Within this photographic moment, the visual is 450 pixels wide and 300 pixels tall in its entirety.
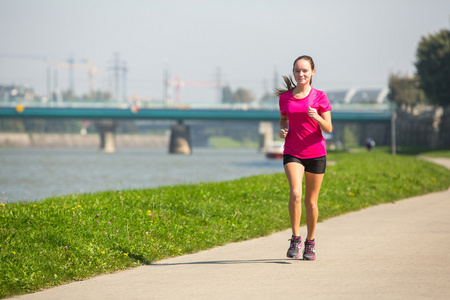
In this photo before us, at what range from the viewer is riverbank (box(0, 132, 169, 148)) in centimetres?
14650

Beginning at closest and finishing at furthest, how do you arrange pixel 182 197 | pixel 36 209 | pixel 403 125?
pixel 36 209 → pixel 182 197 → pixel 403 125

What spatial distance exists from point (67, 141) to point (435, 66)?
110908mm

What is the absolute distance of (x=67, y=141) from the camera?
157500 millimetres

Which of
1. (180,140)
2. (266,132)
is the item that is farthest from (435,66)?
(266,132)

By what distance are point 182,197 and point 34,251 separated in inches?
183

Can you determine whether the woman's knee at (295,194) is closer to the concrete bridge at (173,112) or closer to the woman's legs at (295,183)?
the woman's legs at (295,183)

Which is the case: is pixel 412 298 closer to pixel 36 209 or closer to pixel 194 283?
pixel 194 283

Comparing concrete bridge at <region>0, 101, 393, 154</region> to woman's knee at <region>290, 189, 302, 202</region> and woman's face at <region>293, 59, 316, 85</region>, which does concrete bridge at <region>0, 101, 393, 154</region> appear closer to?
woman's face at <region>293, 59, 316, 85</region>

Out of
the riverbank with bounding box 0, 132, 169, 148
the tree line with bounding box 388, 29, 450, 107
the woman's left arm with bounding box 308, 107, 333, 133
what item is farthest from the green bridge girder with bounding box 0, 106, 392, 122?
the woman's left arm with bounding box 308, 107, 333, 133

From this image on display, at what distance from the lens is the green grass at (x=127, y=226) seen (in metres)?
6.93

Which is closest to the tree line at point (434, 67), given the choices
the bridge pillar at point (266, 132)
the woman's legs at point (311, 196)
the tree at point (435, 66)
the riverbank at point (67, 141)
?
the tree at point (435, 66)

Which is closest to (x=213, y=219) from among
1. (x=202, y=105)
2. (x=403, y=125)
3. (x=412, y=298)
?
(x=412, y=298)

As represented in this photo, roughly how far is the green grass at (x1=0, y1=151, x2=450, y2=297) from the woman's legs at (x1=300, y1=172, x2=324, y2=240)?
1.60 metres

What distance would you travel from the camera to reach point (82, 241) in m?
7.79
